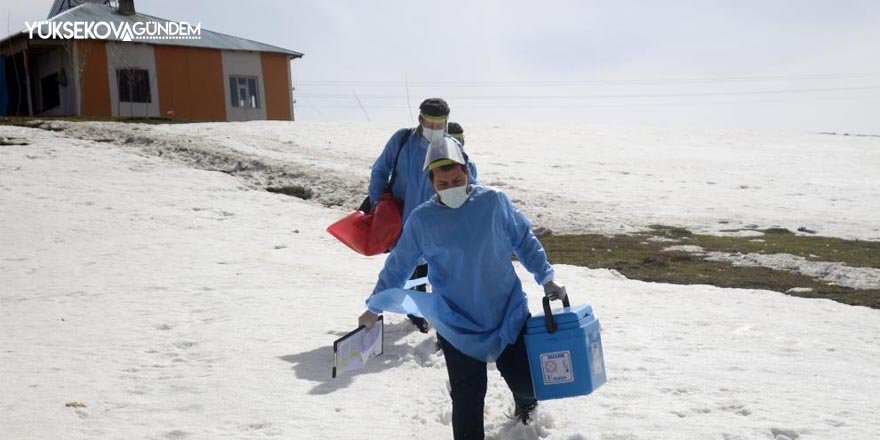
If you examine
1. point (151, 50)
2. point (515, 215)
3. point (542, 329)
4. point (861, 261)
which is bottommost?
point (861, 261)

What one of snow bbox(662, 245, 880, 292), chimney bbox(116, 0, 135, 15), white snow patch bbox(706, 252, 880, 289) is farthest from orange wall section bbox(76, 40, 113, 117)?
white snow patch bbox(706, 252, 880, 289)

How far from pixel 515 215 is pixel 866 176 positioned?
23.5m

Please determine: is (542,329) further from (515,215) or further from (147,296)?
(147,296)

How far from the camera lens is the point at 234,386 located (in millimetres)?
6156

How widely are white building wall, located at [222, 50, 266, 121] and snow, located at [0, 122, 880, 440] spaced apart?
18060 millimetres

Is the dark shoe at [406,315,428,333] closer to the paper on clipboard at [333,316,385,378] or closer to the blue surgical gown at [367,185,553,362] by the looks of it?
the paper on clipboard at [333,316,385,378]

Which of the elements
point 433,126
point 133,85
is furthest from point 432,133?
point 133,85

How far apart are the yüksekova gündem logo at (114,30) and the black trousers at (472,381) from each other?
33.7 m

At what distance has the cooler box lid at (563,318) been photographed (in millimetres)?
4246

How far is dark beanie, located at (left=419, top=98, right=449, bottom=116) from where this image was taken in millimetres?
6809

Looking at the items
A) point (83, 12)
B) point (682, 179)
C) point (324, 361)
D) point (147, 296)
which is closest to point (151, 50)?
point (83, 12)

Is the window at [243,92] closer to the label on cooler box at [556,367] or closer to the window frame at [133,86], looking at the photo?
the window frame at [133,86]

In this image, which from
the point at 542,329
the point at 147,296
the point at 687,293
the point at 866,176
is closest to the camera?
the point at 542,329

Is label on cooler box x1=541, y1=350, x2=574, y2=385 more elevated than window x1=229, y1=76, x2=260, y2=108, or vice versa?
window x1=229, y1=76, x2=260, y2=108
